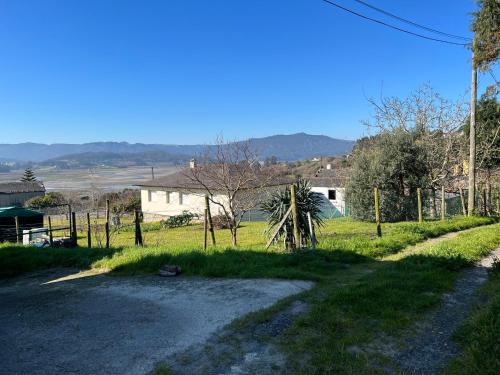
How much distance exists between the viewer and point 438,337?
4.24 meters

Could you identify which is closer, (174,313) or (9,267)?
(174,313)

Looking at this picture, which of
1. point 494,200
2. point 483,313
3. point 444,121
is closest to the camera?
point 483,313

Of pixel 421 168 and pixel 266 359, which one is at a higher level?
pixel 421 168

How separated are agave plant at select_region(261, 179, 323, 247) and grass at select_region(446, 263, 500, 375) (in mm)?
5320

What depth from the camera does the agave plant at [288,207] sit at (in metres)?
9.70

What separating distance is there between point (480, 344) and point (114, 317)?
14.3 ft

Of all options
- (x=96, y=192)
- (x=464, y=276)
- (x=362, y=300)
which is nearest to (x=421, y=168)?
(x=464, y=276)

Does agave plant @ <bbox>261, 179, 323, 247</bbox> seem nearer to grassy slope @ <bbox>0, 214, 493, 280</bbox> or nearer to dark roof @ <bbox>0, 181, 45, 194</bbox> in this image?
grassy slope @ <bbox>0, 214, 493, 280</bbox>

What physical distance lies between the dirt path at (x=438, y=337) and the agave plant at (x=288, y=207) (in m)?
4.05

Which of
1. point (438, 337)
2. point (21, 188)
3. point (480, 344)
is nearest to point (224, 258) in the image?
point (438, 337)

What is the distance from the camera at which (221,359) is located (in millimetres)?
3918

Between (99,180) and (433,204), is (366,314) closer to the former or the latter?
(433,204)

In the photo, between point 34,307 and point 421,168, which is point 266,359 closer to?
point 34,307

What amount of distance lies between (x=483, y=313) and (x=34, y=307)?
6239 millimetres
